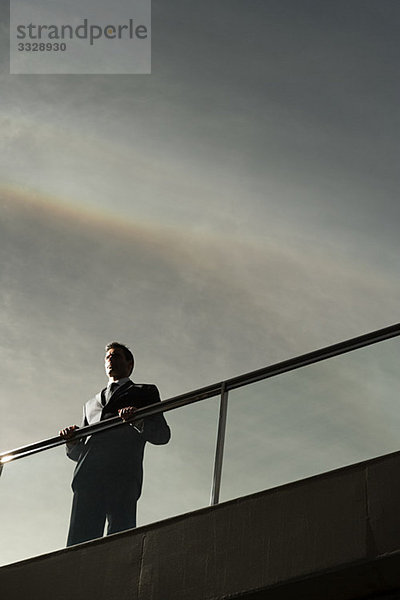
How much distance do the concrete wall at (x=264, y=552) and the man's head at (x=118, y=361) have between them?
5.27ft

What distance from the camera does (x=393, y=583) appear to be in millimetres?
5504

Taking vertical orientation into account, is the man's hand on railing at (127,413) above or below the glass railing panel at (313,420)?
above

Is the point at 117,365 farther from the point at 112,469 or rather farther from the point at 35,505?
the point at 35,505

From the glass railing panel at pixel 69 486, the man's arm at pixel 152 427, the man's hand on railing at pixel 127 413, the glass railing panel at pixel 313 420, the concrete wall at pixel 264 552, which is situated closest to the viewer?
the concrete wall at pixel 264 552

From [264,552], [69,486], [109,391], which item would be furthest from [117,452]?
[264,552]

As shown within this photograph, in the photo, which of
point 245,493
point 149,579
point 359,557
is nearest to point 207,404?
point 245,493

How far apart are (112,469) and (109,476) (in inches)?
2.3

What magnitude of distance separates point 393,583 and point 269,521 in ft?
2.84

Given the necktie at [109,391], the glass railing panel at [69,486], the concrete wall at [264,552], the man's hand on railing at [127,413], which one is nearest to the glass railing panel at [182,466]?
the glass railing panel at [69,486]

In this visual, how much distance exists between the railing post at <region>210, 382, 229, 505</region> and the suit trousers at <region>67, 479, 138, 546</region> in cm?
63

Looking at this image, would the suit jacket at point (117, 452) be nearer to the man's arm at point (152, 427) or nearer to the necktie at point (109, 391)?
the man's arm at point (152, 427)

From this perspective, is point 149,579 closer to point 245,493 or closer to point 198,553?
point 198,553

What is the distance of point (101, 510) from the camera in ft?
22.5

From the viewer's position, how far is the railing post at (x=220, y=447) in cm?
639
